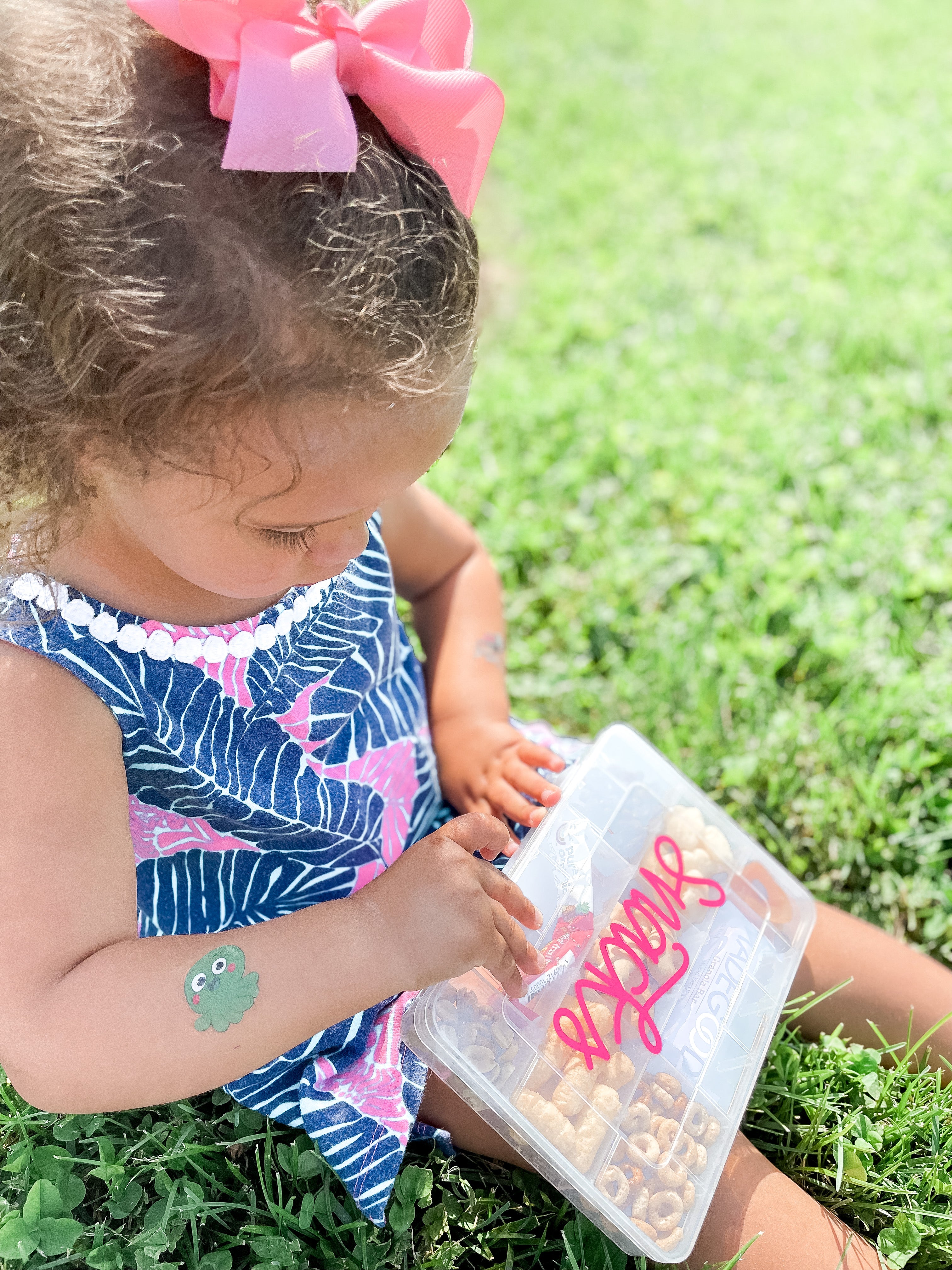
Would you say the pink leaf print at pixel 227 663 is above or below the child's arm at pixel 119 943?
above

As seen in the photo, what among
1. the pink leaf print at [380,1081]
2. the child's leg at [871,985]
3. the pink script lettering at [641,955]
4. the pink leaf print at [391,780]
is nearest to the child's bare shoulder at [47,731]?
the pink leaf print at [391,780]

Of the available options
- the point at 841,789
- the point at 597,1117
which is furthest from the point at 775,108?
the point at 597,1117

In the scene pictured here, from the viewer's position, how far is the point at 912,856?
1.70 meters

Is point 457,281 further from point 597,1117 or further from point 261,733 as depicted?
point 597,1117

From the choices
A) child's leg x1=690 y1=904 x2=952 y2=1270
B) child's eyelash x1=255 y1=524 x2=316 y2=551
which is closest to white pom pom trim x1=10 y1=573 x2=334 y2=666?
child's eyelash x1=255 y1=524 x2=316 y2=551

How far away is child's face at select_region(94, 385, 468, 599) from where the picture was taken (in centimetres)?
92

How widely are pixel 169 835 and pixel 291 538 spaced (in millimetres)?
433

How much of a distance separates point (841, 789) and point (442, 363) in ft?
3.61

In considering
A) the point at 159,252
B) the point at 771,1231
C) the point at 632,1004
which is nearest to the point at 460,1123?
the point at 632,1004

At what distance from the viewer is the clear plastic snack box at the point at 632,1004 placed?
112 cm

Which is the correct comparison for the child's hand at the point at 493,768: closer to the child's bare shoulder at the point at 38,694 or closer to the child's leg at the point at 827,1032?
the child's leg at the point at 827,1032

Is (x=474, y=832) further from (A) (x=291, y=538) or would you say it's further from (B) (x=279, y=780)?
(A) (x=291, y=538)

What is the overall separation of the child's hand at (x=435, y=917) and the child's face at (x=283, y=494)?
30cm

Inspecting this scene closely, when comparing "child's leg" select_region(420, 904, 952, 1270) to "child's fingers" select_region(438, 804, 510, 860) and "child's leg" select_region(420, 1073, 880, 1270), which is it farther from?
"child's fingers" select_region(438, 804, 510, 860)
